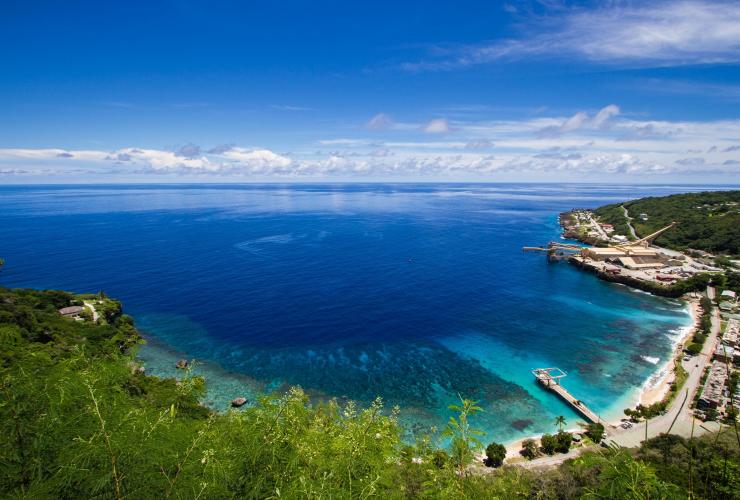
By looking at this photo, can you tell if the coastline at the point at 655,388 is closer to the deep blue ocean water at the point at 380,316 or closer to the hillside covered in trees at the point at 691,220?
the deep blue ocean water at the point at 380,316

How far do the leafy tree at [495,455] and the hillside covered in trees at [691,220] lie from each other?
99.8 m

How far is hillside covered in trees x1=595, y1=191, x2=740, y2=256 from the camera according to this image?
96.1 meters

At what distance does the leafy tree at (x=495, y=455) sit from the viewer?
94.6ft

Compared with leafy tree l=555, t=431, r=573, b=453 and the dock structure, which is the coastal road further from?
leafy tree l=555, t=431, r=573, b=453

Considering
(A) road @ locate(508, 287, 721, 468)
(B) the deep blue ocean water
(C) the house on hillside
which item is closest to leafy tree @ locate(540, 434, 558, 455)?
(A) road @ locate(508, 287, 721, 468)

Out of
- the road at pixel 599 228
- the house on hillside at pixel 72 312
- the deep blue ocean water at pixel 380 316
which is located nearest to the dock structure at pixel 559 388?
the deep blue ocean water at pixel 380 316

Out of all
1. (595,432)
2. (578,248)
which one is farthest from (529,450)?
(578,248)

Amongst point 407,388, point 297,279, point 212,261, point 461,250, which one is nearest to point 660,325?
point 407,388

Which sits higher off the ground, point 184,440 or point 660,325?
point 184,440

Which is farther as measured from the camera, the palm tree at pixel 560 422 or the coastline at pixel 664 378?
the coastline at pixel 664 378

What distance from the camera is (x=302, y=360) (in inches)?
1769

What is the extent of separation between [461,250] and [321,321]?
196 ft

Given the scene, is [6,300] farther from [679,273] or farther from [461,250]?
[679,273]

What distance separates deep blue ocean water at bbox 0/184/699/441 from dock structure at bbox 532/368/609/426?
3.14ft
